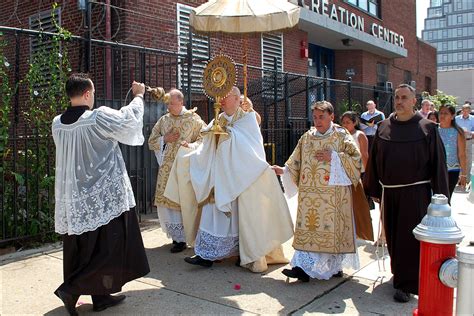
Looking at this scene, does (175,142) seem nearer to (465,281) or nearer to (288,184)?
(288,184)

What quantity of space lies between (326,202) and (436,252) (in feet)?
7.36

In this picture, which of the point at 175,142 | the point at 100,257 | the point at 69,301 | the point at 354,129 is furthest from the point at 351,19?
the point at 69,301

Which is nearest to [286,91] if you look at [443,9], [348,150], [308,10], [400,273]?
[308,10]

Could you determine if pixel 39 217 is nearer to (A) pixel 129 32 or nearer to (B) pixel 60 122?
(B) pixel 60 122

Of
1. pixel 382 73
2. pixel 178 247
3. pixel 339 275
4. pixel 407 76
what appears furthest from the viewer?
pixel 407 76

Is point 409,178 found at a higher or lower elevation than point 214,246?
higher

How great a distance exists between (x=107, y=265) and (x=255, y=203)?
68.8 inches

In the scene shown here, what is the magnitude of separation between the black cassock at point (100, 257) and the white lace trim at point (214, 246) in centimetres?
123

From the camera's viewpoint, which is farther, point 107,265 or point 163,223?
point 163,223

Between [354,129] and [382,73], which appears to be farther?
[382,73]

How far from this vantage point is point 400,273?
428 centimetres

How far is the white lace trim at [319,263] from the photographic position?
4.71 meters

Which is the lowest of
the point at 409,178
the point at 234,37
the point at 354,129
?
the point at 409,178

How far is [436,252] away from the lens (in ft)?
7.97
